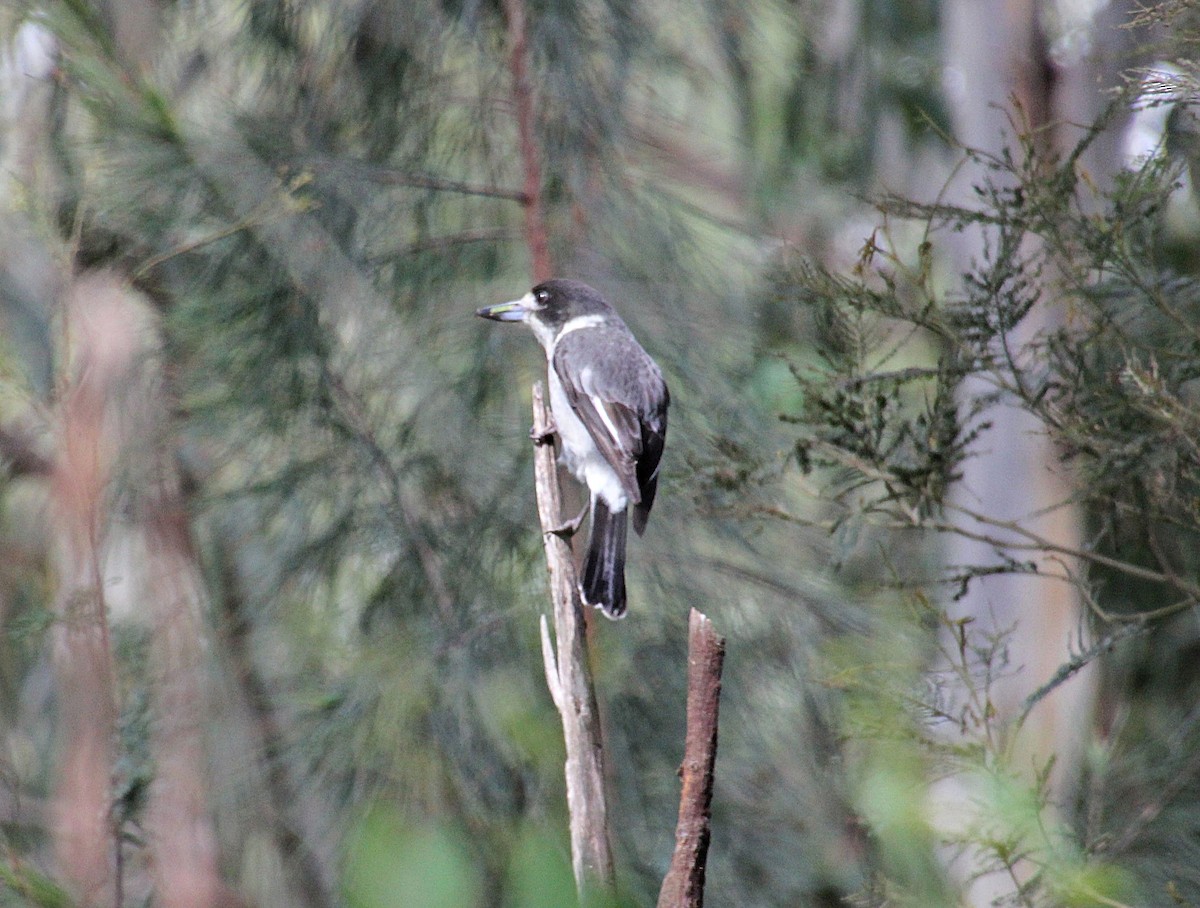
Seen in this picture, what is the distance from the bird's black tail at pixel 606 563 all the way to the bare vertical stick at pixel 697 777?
2.28 feet

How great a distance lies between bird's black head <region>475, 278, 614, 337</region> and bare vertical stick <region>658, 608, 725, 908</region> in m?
1.28

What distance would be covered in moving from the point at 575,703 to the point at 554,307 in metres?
1.03

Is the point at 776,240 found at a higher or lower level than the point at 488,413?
higher

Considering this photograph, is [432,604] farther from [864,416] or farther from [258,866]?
[864,416]

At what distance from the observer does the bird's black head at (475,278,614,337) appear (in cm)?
240

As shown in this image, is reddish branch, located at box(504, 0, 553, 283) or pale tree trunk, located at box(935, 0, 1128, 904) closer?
reddish branch, located at box(504, 0, 553, 283)

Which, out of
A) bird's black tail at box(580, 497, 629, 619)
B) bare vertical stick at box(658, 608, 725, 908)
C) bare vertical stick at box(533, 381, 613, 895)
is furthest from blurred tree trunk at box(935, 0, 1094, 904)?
bare vertical stick at box(658, 608, 725, 908)

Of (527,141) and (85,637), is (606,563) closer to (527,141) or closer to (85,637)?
(85,637)

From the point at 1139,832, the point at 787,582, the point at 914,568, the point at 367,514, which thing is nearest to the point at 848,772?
the point at 787,582

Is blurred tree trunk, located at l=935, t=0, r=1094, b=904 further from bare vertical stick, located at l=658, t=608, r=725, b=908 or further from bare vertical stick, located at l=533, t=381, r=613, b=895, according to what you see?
bare vertical stick, located at l=658, t=608, r=725, b=908

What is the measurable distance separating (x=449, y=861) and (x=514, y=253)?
2.68 meters

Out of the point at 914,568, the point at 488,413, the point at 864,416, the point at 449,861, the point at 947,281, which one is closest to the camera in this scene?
the point at 449,861

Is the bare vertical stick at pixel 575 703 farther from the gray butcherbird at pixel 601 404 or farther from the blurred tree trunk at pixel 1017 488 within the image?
the blurred tree trunk at pixel 1017 488

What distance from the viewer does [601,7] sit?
10.1ft
